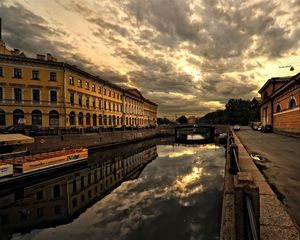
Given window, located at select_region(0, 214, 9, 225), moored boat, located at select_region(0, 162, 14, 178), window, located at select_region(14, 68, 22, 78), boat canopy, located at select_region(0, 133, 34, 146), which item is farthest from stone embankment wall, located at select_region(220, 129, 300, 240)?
window, located at select_region(14, 68, 22, 78)

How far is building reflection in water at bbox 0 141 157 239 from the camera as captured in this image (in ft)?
36.4

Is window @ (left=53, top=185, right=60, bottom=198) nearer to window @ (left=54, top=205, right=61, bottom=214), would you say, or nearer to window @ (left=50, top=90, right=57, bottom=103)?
window @ (left=54, top=205, right=61, bottom=214)

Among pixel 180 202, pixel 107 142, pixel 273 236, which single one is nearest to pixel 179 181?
pixel 180 202

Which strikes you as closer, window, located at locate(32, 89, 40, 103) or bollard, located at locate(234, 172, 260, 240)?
bollard, located at locate(234, 172, 260, 240)

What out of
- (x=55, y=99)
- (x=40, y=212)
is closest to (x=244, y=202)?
(x=40, y=212)

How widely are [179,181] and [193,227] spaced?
26.2ft

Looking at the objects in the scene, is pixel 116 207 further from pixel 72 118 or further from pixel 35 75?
pixel 35 75

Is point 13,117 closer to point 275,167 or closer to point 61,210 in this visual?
point 61,210

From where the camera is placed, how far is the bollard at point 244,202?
3.07 metres

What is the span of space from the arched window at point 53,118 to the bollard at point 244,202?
39.1 m

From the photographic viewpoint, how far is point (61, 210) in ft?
41.8

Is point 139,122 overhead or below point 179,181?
overhead

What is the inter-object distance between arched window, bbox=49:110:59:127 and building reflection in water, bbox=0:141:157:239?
772 inches

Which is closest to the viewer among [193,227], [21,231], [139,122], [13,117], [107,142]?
[193,227]
